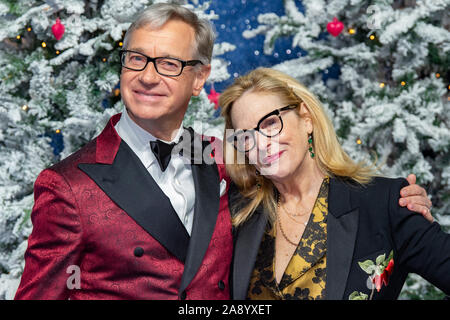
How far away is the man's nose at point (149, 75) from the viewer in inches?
78.4

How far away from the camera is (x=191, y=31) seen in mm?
Result: 2156

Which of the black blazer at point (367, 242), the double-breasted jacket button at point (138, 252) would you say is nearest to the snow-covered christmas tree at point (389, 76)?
the black blazer at point (367, 242)

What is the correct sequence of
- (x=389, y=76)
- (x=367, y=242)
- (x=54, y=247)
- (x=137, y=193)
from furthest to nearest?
(x=389, y=76), (x=367, y=242), (x=137, y=193), (x=54, y=247)

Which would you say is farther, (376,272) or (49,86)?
(49,86)

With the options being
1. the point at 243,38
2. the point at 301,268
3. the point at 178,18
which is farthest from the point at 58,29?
the point at 301,268

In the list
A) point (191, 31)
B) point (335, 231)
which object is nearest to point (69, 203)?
point (191, 31)

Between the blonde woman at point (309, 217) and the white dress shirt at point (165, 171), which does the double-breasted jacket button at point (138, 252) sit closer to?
the white dress shirt at point (165, 171)

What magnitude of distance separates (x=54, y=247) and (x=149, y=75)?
76 cm

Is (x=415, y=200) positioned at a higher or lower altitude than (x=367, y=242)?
higher

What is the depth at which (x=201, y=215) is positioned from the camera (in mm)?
2055

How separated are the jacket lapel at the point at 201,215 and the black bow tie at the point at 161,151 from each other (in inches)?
6.9

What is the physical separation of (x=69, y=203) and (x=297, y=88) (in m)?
1.10

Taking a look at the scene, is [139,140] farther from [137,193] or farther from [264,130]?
[264,130]
